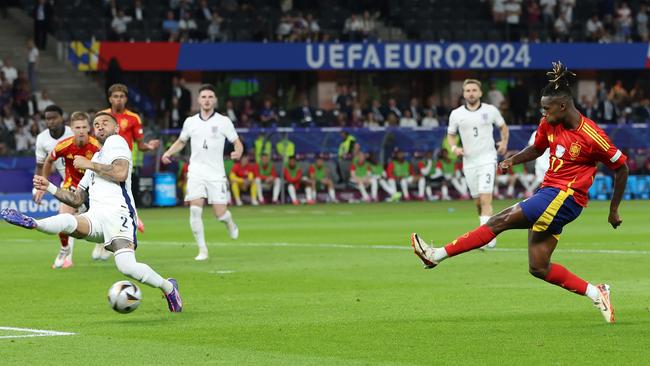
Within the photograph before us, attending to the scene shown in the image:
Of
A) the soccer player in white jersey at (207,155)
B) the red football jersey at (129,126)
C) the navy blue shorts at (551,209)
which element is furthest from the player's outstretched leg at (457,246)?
the red football jersey at (129,126)

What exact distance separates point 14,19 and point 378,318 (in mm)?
36288

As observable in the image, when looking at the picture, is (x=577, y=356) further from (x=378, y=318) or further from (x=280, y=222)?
(x=280, y=222)

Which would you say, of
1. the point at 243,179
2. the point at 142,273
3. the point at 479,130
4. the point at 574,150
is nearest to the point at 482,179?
the point at 479,130

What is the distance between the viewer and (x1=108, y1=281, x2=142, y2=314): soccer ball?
504 inches

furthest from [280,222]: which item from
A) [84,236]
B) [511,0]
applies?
[511,0]

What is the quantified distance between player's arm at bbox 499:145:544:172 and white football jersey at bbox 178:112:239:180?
8.45 meters

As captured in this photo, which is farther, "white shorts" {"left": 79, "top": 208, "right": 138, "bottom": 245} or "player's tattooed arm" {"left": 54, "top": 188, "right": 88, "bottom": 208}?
"player's tattooed arm" {"left": 54, "top": 188, "right": 88, "bottom": 208}

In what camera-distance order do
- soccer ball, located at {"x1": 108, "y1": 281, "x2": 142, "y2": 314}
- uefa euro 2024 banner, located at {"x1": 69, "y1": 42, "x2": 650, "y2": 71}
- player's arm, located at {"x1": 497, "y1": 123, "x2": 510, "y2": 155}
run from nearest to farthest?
soccer ball, located at {"x1": 108, "y1": 281, "x2": 142, "y2": 314}
player's arm, located at {"x1": 497, "y1": 123, "x2": 510, "y2": 155}
uefa euro 2024 banner, located at {"x1": 69, "y1": 42, "x2": 650, "y2": 71}

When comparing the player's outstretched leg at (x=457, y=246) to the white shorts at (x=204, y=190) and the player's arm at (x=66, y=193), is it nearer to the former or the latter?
the player's arm at (x=66, y=193)

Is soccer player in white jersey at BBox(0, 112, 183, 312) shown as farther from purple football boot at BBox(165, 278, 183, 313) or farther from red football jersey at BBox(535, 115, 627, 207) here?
red football jersey at BBox(535, 115, 627, 207)

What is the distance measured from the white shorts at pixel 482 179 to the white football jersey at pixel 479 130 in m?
0.08

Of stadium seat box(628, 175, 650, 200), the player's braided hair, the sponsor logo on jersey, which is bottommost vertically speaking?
stadium seat box(628, 175, 650, 200)

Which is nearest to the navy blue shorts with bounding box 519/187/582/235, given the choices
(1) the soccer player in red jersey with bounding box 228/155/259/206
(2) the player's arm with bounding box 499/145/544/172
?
(2) the player's arm with bounding box 499/145/544/172

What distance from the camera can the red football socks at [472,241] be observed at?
41.2 ft
